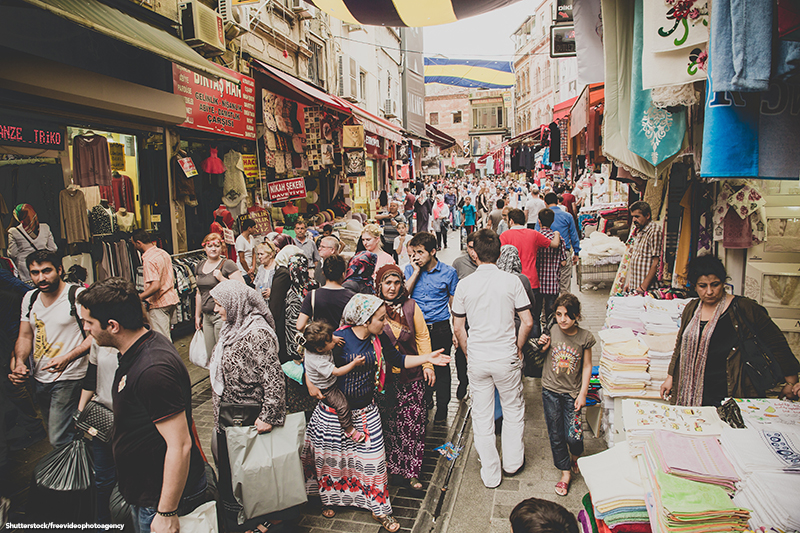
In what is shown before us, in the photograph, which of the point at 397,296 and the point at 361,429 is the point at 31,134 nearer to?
the point at 397,296

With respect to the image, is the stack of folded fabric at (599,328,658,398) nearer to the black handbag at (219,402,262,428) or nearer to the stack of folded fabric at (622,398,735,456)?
the stack of folded fabric at (622,398,735,456)

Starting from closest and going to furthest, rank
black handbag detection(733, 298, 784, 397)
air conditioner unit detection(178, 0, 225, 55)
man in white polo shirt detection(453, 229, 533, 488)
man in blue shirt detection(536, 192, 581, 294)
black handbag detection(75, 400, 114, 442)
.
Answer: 1. black handbag detection(733, 298, 784, 397)
2. black handbag detection(75, 400, 114, 442)
3. man in white polo shirt detection(453, 229, 533, 488)
4. man in blue shirt detection(536, 192, 581, 294)
5. air conditioner unit detection(178, 0, 225, 55)

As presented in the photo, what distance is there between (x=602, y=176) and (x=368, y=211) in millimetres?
8442

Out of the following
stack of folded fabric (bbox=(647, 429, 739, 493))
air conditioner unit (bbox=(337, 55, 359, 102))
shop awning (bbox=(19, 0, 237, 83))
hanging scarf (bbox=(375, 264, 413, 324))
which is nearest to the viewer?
stack of folded fabric (bbox=(647, 429, 739, 493))

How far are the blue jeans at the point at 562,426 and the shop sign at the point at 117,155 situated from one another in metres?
7.17

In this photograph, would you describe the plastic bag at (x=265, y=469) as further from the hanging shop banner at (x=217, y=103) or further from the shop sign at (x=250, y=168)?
the shop sign at (x=250, y=168)

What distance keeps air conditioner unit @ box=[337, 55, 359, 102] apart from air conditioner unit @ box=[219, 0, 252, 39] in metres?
7.37

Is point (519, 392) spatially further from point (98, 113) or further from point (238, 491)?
point (98, 113)

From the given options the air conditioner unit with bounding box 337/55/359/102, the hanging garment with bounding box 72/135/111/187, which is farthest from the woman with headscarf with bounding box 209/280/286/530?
the air conditioner unit with bounding box 337/55/359/102

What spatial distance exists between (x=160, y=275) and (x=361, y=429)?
14.0 feet

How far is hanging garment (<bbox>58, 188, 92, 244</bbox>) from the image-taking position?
646 centimetres

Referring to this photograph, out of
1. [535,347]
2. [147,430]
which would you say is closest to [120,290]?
[147,430]

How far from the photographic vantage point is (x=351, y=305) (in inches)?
155

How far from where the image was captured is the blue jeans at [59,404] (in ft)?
14.3
